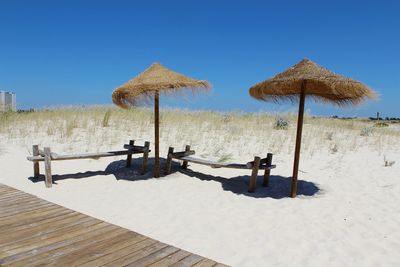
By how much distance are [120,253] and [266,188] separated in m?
4.29

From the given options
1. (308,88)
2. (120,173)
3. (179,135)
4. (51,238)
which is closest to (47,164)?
(120,173)

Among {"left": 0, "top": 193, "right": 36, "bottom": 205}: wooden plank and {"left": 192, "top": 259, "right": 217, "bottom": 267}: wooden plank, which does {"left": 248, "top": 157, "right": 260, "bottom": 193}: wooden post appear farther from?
{"left": 0, "top": 193, "right": 36, "bottom": 205}: wooden plank

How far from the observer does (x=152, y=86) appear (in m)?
7.00

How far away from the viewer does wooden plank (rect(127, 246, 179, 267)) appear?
3237 mm

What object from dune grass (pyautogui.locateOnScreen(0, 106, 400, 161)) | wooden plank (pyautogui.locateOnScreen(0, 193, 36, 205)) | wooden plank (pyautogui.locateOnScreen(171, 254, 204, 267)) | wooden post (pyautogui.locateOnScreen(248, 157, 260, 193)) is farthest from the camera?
dune grass (pyautogui.locateOnScreen(0, 106, 400, 161))

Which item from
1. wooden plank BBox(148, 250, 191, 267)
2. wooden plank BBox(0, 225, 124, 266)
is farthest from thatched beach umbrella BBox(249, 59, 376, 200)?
wooden plank BBox(0, 225, 124, 266)

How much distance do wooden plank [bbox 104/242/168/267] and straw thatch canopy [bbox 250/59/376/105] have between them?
3.64 meters

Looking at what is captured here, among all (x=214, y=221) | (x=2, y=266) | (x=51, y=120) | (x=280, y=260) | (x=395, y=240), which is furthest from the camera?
(x=51, y=120)

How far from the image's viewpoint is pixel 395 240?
15.2 feet

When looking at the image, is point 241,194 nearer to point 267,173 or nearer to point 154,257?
point 267,173

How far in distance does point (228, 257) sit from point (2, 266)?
2306 millimetres

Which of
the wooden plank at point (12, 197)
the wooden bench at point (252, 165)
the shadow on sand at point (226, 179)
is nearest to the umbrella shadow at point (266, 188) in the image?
the shadow on sand at point (226, 179)

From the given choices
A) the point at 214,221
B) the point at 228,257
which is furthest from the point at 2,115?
the point at 228,257

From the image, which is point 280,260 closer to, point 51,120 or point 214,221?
point 214,221
